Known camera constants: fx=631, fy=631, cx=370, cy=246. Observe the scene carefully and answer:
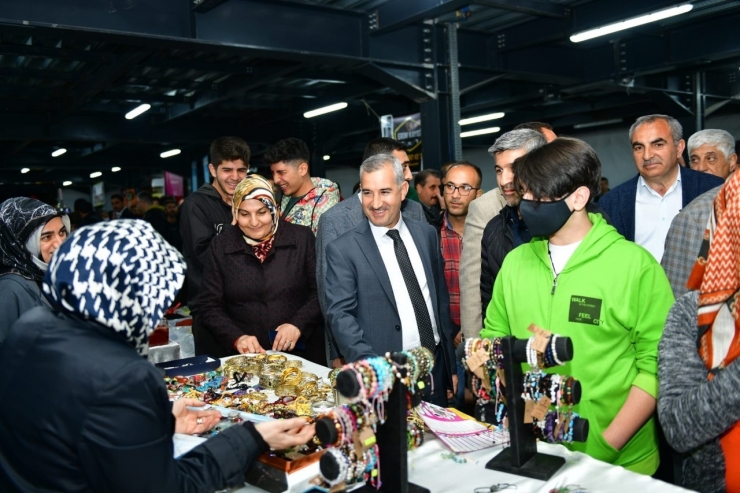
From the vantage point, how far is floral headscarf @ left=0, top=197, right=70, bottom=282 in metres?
2.54

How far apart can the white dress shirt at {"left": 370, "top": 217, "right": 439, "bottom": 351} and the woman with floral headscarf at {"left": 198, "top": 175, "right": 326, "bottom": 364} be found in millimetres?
577

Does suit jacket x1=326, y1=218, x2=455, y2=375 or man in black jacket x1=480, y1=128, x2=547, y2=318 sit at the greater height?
man in black jacket x1=480, y1=128, x2=547, y2=318

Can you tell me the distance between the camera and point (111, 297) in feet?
4.17

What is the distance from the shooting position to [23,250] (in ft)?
8.44

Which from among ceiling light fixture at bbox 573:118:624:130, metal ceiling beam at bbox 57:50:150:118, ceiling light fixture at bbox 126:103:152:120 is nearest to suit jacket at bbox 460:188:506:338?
metal ceiling beam at bbox 57:50:150:118

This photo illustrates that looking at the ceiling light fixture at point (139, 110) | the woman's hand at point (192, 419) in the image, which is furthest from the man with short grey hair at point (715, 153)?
the ceiling light fixture at point (139, 110)

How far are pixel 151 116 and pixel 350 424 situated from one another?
1177 cm

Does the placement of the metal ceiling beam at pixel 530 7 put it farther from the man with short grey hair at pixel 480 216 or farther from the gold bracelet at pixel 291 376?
the gold bracelet at pixel 291 376

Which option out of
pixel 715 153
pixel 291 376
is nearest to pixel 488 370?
pixel 291 376

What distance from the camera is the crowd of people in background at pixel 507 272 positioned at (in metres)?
1.50

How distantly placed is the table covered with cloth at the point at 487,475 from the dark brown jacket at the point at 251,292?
4.26ft

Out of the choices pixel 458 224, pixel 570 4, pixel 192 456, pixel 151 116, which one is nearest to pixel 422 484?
pixel 192 456

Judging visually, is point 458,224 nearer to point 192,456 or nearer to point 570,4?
point 192,456

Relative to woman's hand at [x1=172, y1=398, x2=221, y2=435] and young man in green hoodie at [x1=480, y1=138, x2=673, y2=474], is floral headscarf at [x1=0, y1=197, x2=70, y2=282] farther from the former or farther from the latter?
young man in green hoodie at [x1=480, y1=138, x2=673, y2=474]
